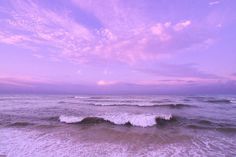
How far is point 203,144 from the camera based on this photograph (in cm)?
816

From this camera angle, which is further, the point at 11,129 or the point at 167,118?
the point at 167,118

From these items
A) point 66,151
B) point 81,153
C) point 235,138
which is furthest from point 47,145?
point 235,138

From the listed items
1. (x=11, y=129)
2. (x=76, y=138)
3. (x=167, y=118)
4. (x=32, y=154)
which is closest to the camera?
(x=32, y=154)

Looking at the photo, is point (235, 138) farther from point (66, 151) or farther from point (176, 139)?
point (66, 151)

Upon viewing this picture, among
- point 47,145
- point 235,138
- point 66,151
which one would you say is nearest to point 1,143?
point 47,145

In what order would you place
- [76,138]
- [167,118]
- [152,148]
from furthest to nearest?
[167,118]
[76,138]
[152,148]

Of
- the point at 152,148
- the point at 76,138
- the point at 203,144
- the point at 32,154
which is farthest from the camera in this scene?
the point at 76,138

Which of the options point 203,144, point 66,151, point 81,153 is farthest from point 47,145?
point 203,144

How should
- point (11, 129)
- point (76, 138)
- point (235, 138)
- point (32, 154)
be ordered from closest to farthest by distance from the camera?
point (32, 154)
point (76, 138)
point (235, 138)
point (11, 129)

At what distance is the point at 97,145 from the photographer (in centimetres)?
774

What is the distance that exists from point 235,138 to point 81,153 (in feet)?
21.5

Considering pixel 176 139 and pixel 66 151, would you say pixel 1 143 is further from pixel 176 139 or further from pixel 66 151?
pixel 176 139

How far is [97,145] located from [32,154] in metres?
2.11

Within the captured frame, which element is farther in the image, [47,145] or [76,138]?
[76,138]
